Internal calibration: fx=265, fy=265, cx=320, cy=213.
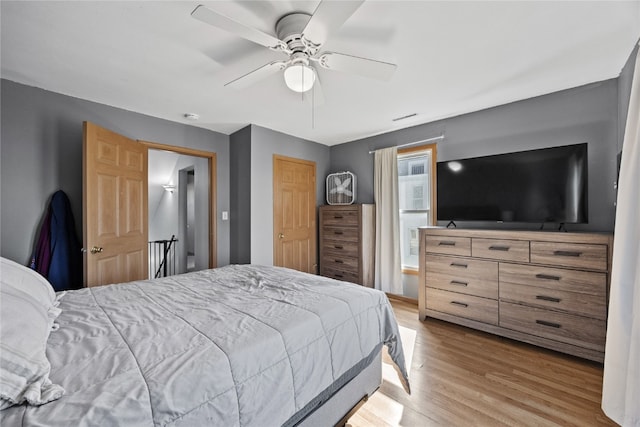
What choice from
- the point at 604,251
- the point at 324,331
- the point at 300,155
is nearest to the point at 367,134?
the point at 300,155

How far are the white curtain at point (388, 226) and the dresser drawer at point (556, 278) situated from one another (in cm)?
138

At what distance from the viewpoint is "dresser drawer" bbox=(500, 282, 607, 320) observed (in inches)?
82.4

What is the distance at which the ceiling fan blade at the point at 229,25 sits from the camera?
122cm

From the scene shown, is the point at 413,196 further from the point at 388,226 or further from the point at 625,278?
the point at 625,278

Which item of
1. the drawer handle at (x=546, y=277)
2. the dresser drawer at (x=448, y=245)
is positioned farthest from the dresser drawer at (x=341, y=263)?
the drawer handle at (x=546, y=277)

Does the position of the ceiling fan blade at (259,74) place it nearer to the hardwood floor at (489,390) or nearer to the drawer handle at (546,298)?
the hardwood floor at (489,390)

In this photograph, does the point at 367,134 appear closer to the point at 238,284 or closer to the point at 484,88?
the point at 484,88

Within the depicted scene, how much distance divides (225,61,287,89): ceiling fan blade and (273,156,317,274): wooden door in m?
1.81

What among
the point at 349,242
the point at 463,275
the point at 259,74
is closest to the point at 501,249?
the point at 463,275

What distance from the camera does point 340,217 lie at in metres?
4.10

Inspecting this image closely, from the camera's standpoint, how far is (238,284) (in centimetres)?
196

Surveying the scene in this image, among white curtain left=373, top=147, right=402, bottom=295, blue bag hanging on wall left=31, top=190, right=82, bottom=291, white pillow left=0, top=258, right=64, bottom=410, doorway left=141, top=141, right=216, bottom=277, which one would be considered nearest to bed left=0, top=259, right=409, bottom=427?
white pillow left=0, top=258, right=64, bottom=410

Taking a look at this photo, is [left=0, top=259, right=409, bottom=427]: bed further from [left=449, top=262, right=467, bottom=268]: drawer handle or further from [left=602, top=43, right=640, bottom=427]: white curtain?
[left=449, top=262, right=467, bottom=268]: drawer handle

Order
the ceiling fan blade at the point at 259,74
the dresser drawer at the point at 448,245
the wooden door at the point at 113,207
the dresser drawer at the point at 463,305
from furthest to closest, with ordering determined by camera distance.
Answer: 1. the dresser drawer at the point at 448,245
2. the dresser drawer at the point at 463,305
3. the wooden door at the point at 113,207
4. the ceiling fan blade at the point at 259,74
